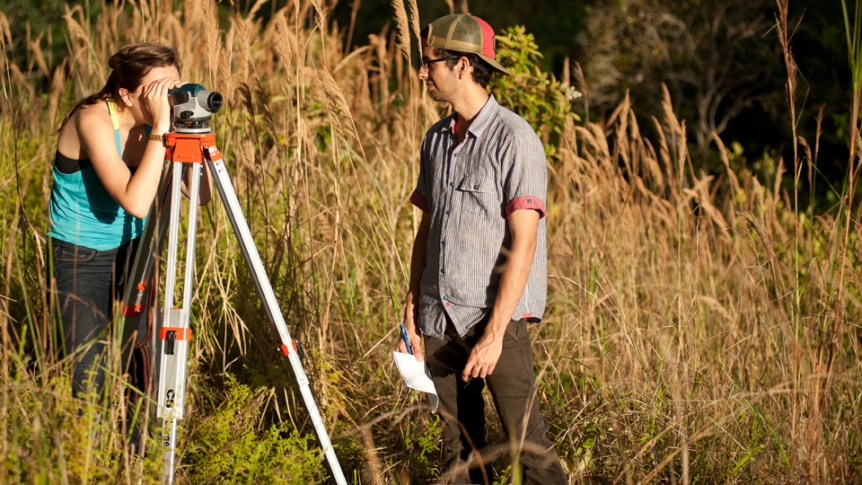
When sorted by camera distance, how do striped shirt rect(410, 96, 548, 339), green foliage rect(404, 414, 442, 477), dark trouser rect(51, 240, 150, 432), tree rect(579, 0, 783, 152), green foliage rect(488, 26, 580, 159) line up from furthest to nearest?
1. tree rect(579, 0, 783, 152)
2. green foliage rect(488, 26, 580, 159)
3. green foliage rect(404, 414, 442, 477)
4. dark trouser rect(51, 240, 150, 432)
5. striped shirt rect(410, 96, 548, 339)

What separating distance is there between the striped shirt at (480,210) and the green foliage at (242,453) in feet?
2.07

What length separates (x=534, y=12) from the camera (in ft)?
57.3

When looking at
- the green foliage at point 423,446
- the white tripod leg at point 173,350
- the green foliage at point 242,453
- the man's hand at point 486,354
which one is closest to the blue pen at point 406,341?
the man's hand at point 486,354

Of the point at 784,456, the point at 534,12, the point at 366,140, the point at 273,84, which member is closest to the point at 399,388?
the point at 784,456

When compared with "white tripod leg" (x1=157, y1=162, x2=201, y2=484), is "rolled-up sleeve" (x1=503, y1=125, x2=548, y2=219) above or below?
above

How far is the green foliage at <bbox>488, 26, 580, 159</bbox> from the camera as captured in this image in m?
3.79

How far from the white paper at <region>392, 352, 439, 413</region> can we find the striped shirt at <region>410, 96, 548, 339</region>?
0.10 metres

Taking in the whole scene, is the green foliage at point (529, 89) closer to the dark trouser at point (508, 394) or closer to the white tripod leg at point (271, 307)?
the dark trouser at point (508, 394)

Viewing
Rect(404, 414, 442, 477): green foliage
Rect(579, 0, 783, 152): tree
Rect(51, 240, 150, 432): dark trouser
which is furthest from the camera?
Rect(579, 0, 783, 152): tree

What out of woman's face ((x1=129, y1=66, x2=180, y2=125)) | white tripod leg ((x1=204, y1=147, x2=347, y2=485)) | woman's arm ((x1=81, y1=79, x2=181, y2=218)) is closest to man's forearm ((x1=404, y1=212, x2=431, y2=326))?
white tripod leg ((x1=204, y1=147, x2=347, y2=485))

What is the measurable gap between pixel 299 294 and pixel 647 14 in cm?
1079

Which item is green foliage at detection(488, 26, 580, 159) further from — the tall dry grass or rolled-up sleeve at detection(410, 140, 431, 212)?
rolled-up sleeve at detection(410, 140, 431, 212)

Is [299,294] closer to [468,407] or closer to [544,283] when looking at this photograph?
[468,407]

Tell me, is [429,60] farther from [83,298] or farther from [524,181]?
[83,298]
